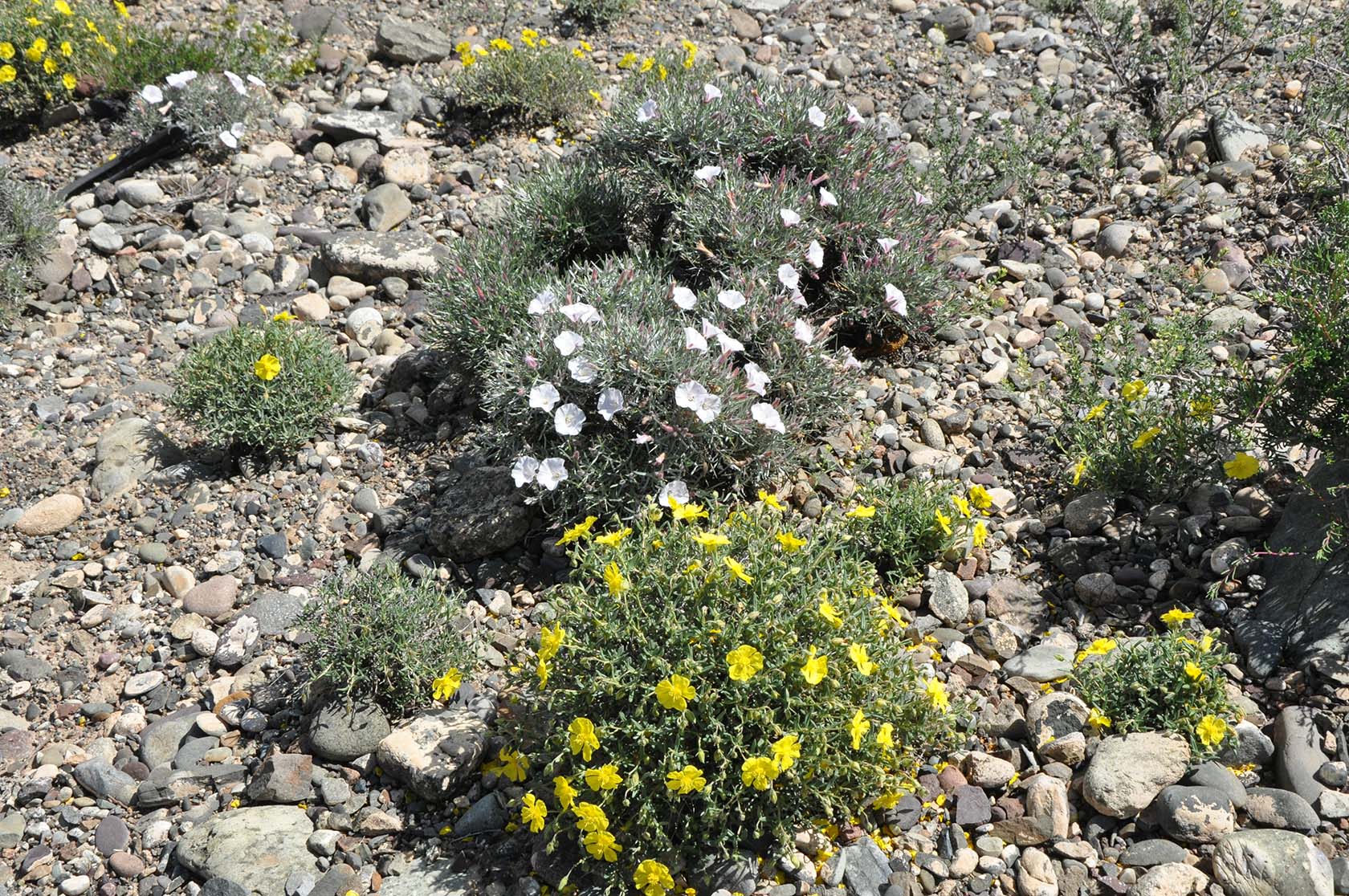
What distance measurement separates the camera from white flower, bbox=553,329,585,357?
411 cm

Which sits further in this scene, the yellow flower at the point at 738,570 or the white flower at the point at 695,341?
the white flower at the point at 695,341

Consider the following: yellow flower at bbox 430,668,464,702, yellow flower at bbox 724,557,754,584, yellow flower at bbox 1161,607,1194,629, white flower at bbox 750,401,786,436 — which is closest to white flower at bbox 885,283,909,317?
white flower at bbox 750,401,786,436

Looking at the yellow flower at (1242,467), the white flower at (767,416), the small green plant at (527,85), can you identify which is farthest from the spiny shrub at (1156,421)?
the small green plant at (527,85)

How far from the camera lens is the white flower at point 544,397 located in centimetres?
407

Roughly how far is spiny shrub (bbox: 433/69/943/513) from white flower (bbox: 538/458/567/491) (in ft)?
0.04

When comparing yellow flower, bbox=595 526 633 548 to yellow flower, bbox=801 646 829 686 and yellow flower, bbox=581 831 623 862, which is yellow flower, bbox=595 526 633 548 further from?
yellow flower, bbox=581 831 623 862

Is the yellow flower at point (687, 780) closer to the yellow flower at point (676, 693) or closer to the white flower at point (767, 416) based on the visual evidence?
the yellow flower at point (676, 693)

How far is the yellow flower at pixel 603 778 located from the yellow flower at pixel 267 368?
101 inches

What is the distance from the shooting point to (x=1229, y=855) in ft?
9.77

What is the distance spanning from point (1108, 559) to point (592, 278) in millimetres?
2385

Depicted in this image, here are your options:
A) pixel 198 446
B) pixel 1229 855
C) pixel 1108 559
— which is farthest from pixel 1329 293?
pixel 198 446

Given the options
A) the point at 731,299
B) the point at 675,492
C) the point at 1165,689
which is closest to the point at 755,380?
the point at 731,299

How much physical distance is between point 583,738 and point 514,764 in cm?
45

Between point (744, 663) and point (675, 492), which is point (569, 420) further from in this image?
point (744, 663)
